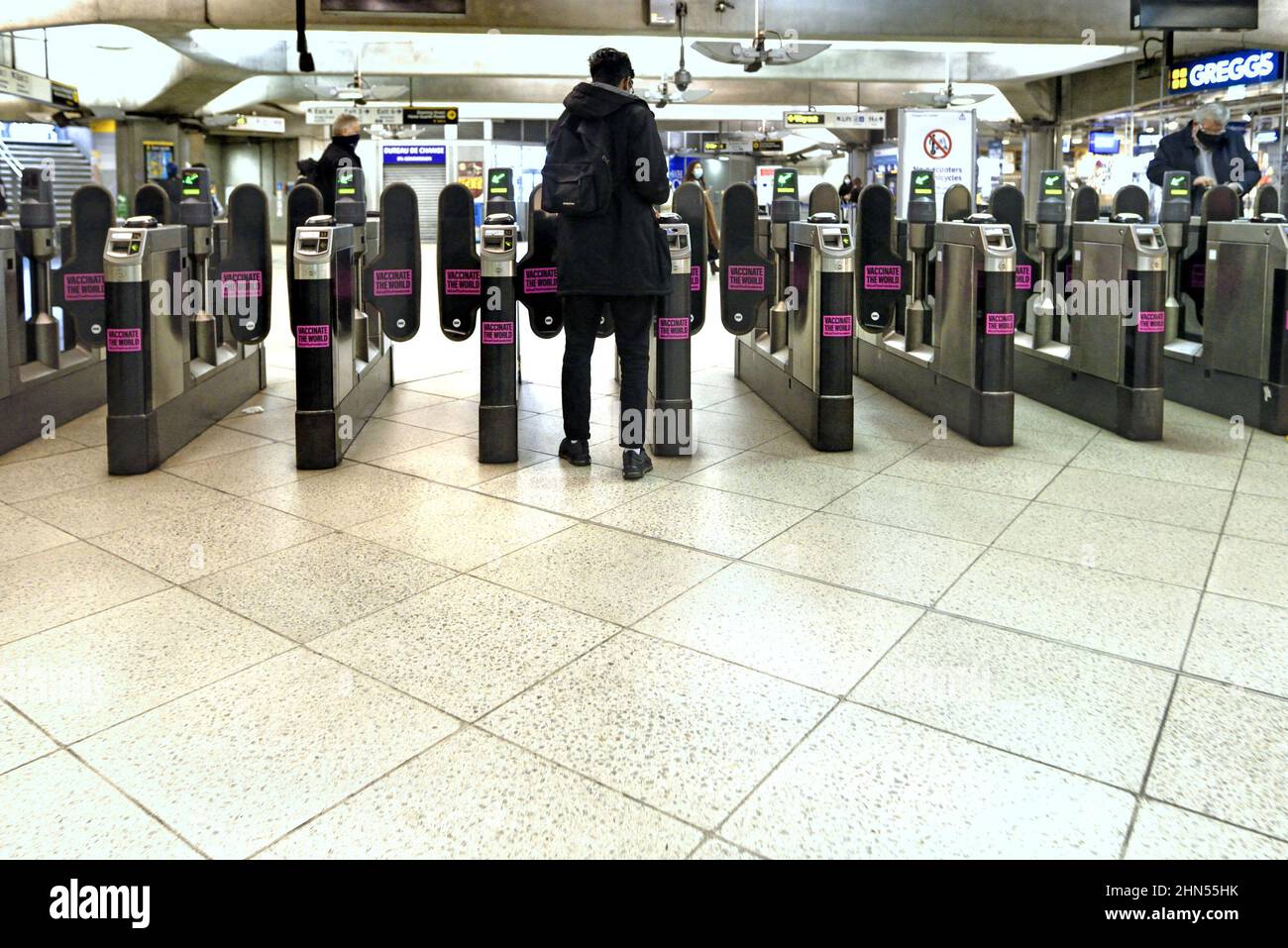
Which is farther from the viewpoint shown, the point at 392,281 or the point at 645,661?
the point at 392,281

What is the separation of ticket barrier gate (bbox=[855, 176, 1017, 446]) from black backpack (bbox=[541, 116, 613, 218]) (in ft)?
6.61

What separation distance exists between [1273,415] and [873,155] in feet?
66.6

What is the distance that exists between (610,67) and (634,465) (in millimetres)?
1599

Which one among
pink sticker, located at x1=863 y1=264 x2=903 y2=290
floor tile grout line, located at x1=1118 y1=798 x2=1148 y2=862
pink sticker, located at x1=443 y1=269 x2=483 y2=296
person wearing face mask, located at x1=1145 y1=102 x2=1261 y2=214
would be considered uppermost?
person wearing face mask, located at x1=1145 y1=102 x2=1261 y2=214

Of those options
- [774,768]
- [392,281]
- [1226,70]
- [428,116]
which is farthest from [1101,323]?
[428,116]

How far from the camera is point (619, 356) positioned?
4531 millimetres

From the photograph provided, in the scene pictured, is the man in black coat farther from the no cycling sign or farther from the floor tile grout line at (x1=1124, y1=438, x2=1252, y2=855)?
the no cycling sign

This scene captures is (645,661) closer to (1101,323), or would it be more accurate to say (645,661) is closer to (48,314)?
(1101,323)

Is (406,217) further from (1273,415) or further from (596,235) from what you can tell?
(1273,415)

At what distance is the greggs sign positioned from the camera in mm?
10359

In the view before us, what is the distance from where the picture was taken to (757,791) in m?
2.07

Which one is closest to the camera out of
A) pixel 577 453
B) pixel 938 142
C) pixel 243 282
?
pixel 577 453

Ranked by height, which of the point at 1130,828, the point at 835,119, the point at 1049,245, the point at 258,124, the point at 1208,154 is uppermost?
the point at 258,124

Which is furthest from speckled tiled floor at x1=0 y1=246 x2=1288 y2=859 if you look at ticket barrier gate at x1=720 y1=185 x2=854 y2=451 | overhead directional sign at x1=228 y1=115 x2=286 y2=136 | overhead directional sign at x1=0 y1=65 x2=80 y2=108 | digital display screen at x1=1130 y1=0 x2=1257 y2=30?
overhead directional sign at x1=228 y1=115 x2=286 y2=136
